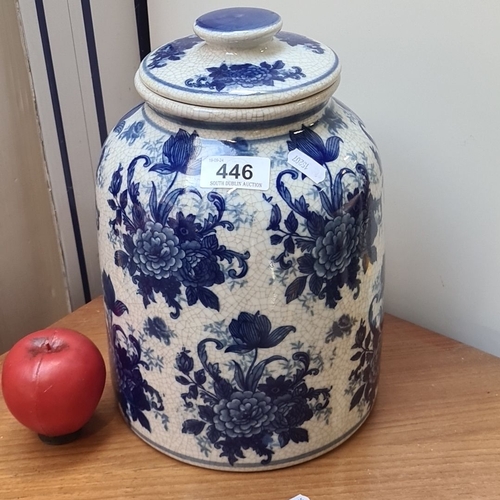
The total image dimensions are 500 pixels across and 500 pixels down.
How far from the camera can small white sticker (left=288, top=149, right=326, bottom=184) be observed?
52cm

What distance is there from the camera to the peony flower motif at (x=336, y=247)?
0.53 m

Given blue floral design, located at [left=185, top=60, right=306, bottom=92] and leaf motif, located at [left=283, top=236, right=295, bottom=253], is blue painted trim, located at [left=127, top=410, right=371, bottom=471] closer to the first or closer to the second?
leaf motif, located at [left=283, top=236, right=295, bottom=253]

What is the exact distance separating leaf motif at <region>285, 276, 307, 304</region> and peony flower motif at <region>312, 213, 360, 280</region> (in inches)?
0.5


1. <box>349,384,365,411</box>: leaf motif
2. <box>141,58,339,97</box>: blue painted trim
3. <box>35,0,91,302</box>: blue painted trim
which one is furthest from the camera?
<box>35,0,91,302</box>: blue painted trim

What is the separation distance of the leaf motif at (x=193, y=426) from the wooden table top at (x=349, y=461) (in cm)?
4

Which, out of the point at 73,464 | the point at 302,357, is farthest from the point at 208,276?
the point at 73,464

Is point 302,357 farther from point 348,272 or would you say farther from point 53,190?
point 53,190

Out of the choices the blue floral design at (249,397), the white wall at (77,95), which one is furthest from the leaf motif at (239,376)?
the white wall at (77,95)

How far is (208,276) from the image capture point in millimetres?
519

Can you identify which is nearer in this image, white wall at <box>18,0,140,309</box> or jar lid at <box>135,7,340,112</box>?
jar lid at <box>135,7,340,112</box>

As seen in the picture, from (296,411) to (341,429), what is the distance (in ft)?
0.20

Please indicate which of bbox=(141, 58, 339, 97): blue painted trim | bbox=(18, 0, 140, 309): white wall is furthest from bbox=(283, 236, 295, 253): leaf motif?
bbox=(18, 0, 140, 309): white wall

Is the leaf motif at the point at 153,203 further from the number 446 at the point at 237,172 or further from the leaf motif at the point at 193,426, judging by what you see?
the leaf motif at the point at 193,426

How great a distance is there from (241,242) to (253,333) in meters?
0.07
